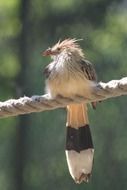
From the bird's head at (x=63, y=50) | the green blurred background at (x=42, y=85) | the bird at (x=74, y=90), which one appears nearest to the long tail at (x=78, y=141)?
the bird at (x=74, y=90)

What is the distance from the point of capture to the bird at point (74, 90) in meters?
2.02

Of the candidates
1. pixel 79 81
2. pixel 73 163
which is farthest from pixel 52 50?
pixel 73 163

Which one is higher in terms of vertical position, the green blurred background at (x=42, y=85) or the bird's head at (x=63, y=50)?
the green blurred background at (x=42, y=85)

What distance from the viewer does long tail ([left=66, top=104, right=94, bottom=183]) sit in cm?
207

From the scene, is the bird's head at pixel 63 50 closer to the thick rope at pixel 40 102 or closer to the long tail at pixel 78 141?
the long tail at pixel 78 141

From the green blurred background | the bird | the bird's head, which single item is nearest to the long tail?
the bird

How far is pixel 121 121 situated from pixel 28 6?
678mm

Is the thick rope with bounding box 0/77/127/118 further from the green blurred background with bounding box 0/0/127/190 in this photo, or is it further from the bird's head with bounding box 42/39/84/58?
the green blurred background with bounding box 0/0/127/190

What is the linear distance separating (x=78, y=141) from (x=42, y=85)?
3.55 feet

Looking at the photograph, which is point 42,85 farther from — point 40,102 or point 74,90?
point 40,102

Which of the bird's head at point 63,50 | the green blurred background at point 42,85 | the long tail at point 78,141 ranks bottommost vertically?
the long tail at point 78,141

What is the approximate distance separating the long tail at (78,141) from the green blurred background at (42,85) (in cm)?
102

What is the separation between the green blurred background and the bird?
40.2 inches

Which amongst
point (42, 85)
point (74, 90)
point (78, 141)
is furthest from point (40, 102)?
point (42, 85)
